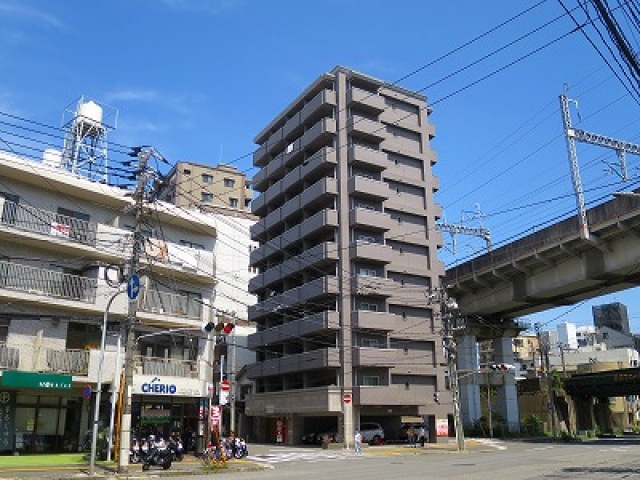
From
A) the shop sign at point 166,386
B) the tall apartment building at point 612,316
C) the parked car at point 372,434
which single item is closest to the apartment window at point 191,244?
the shop sign at point 166,386

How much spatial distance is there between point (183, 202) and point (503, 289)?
4923cm

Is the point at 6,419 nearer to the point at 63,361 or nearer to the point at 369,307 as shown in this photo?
the point at 63,361

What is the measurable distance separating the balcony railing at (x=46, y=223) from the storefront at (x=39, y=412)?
23.4 ft

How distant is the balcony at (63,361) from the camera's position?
27.9 metres

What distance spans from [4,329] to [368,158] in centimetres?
3537

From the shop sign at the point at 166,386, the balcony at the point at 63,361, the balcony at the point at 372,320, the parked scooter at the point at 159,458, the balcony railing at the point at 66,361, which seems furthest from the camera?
the balcony at the point at 372,320

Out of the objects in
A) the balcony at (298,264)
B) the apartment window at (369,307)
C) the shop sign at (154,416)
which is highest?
the balcony at (298,264)

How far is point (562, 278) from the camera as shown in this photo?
44938mm

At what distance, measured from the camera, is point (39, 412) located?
28922 mm

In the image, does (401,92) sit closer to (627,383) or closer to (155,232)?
(155,232)

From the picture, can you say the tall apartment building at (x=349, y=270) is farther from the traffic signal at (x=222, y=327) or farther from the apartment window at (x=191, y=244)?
the traffic signal at (x=222, y=327)

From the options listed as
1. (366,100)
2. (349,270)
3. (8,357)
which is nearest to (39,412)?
(8,357)

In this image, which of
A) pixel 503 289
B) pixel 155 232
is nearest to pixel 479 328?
pixel 503 289

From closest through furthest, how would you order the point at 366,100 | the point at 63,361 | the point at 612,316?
the point at 63,361 → the point at 366,100 → the point at 612,316
